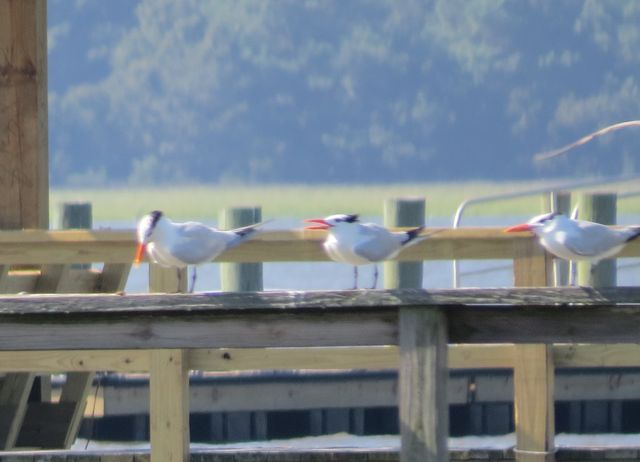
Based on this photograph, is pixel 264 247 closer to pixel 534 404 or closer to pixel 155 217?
pixel 155 217

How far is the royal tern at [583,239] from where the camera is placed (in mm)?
5211

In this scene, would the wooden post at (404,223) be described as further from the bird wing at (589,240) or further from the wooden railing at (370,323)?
the wooden railing at (370,323)

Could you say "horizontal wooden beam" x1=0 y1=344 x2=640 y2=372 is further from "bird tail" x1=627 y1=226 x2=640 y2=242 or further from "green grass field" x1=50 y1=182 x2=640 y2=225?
"green grass field" x1=50 y1=182 x2=640 y2=225

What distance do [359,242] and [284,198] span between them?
123 feet

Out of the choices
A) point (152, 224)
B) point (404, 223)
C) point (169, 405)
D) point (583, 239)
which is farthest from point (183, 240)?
point (404, 223)

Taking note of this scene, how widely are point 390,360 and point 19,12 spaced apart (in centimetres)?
245

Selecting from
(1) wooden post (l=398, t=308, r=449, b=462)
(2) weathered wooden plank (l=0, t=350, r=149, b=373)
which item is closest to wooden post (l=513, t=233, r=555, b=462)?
(2) weathered wooden plank (l=0, t=350, r=149, b=373)

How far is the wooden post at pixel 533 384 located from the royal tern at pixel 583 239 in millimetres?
502

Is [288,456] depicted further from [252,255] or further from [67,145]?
[67,145]

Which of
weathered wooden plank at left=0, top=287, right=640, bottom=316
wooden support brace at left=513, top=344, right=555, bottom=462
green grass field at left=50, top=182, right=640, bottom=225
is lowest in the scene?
wooden support brace at left=513, top=344, right=555, bottom=462

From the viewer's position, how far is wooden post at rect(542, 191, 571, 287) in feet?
30.7

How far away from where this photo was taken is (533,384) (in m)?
5.96

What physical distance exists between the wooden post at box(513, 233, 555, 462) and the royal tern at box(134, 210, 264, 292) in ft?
3.67

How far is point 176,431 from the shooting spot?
568 centimetres
